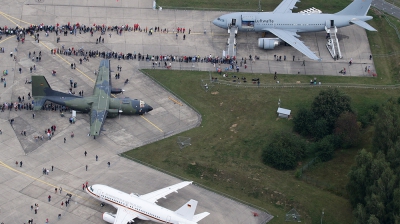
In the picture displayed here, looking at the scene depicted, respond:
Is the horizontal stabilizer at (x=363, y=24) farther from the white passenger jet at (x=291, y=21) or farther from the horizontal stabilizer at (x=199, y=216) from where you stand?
the horizontal stabilizer at (x=199, y=216)

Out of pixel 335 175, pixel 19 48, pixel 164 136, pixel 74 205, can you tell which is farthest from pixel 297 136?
pixel 19 48

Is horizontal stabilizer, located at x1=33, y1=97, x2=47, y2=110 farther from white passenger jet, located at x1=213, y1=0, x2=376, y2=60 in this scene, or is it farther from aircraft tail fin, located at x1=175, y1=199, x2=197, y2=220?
white passenger jet, located at x1=213, y1=0, x2=376, y2=60

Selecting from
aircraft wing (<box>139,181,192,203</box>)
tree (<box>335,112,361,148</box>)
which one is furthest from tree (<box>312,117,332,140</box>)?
aircraft wing (<box>139,181,192,203</box>)

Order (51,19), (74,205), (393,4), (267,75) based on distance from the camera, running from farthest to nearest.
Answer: (393,4), (51,19), (267,75), (74,205)

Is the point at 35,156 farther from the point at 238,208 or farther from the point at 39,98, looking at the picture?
the point at 238,208

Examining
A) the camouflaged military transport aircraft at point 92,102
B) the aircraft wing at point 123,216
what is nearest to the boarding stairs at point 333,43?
the camouflaged military transport aircraft at point 92,102
